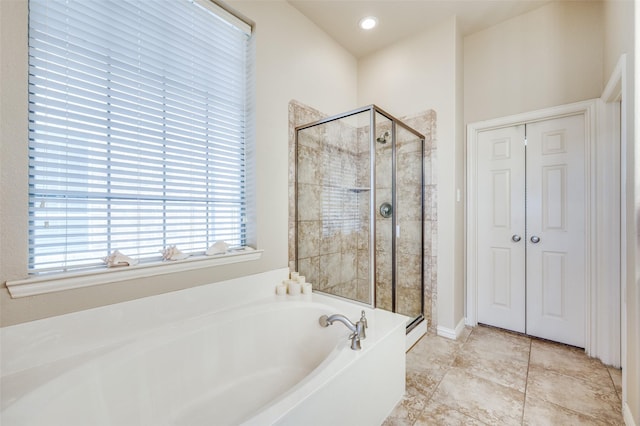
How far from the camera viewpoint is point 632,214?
53.5 inches

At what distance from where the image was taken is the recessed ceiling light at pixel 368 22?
7.76 feet

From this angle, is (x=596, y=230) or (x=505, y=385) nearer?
(x=505, y=385)

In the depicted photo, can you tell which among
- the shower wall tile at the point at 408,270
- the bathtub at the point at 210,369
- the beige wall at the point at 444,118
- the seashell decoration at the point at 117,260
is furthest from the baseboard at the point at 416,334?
the seashell decoration at the point at 117,260

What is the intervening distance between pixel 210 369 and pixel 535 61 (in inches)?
134

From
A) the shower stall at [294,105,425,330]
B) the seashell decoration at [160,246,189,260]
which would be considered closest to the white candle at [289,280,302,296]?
the shower stall at [294,105,425,330]

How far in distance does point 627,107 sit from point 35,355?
10.3 ft

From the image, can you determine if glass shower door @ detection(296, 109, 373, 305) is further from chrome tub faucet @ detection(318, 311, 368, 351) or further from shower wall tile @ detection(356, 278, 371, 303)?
chrome tub faucet @ detection(318, 311, 368, 351)

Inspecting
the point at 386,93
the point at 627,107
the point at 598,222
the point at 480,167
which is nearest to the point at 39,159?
the point at 386,93

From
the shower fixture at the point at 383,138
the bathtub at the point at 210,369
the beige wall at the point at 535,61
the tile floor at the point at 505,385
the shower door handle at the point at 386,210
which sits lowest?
the tile floor at the point at 505,385

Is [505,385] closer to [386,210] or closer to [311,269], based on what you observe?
[386,210]

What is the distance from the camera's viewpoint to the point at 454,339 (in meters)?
2.32

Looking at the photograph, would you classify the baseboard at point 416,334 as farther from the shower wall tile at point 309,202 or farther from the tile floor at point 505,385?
the shower wall tile at point 309,202

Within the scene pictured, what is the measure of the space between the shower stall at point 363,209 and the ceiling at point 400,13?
0.96m

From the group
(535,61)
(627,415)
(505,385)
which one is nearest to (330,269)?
(505,385)
